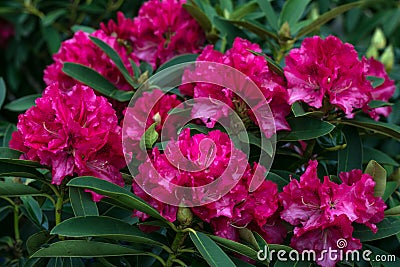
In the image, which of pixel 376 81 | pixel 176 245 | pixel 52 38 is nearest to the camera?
pixel 176 245

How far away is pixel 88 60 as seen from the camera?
1.34 metres

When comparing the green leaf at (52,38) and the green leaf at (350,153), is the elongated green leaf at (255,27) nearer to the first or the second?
the green leaf at (350,153)

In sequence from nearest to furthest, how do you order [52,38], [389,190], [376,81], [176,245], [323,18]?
[176,245] < [389,190] < [376,81] < [323,18] < [52,38]

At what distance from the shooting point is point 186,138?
985mm

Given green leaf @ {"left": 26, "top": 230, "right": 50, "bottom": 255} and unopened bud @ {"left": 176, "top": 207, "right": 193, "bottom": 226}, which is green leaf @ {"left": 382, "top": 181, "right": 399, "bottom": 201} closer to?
unopened bud @ {"left": 176, "top": 207, "right": 193, "bottom": 226}

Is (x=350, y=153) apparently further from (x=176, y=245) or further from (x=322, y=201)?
(x=176, y=245)

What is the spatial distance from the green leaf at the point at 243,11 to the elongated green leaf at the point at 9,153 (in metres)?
0.67

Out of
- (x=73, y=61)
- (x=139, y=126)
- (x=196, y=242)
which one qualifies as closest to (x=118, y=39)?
(x=73, y=61)

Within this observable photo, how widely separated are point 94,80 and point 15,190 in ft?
1.09

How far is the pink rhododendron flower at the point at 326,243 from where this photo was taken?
101 centimetres

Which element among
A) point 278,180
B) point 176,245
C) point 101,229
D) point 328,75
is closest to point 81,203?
point 101,229

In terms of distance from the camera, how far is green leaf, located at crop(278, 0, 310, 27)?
1428 mm

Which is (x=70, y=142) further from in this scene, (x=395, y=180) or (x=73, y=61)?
(x=395, y=180)

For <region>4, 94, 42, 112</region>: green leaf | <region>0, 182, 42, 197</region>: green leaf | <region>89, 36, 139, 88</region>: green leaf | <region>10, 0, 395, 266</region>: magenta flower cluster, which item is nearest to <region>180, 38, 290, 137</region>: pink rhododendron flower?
<region>10, 0, 395, 266</region>: magenta flower cluster
